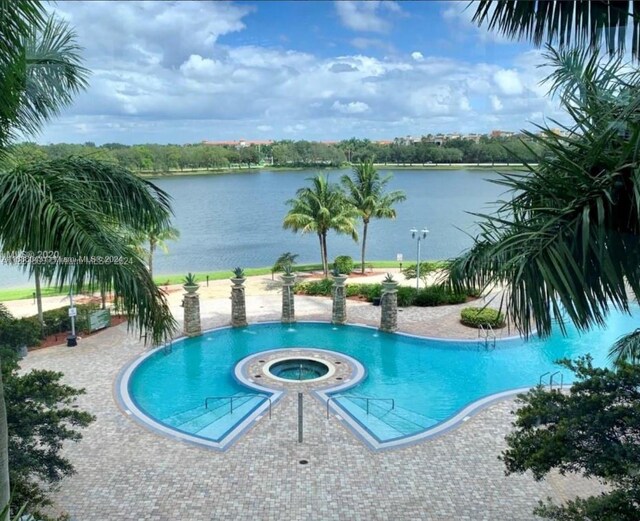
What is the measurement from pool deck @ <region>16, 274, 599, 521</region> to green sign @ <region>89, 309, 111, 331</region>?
620cm

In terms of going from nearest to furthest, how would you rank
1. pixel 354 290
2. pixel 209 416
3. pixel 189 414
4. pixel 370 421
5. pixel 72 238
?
Result: 1. pixel 72 238
2. pixel 370 421
3. pixel 209 416
4. pixel 189 414
5. pixel 354 290

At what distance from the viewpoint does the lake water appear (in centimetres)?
4009

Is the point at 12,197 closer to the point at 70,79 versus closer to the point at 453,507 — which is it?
the point at 70,79

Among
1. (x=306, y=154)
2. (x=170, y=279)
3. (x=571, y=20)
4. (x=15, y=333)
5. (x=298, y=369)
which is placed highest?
(x=306, y=154)

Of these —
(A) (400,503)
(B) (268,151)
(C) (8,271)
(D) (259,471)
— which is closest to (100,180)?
(D) (259,471)

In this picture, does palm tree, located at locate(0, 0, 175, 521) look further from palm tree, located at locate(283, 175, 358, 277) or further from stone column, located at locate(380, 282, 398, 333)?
palm tree, located at locate(283, 175, 358, 277)

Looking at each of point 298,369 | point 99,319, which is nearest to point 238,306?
point 298,369

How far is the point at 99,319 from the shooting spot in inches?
740

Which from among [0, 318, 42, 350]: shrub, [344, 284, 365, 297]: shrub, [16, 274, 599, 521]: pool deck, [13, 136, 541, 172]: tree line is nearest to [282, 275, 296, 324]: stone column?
[344, 284, 365, 297]: shrub

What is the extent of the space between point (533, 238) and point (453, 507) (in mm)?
7265

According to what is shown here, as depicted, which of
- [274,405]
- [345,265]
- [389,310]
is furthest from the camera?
[345,265]

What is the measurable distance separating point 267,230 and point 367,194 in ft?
87.8

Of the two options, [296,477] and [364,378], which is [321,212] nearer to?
[364,378]

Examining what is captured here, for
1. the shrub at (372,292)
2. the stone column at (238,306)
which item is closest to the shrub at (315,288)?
the shrub at (372,292)
